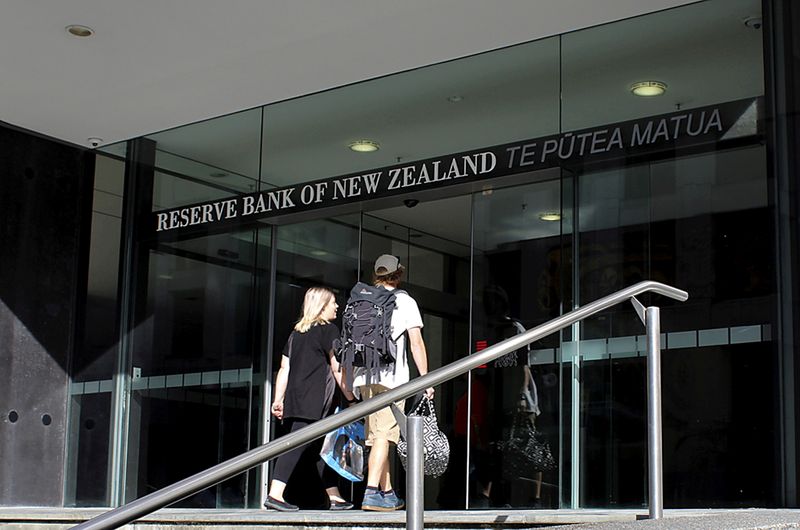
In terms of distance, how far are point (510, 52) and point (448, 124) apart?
0.81 m

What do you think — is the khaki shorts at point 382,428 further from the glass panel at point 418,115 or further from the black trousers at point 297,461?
the glass panel at point 418,115

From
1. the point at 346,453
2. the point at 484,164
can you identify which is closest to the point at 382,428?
the point at 346,453

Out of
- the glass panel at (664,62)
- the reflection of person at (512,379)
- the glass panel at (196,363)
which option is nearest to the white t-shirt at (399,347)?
the reflection of person at (512,379)

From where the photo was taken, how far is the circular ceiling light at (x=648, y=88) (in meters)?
8.07

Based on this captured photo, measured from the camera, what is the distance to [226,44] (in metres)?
8.83

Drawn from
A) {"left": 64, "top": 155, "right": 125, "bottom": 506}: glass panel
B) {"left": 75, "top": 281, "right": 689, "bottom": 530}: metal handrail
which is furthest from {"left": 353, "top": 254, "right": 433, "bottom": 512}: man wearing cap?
{"left": 64, "top": 155, "right": 125, "bottom": 506}: glass panel

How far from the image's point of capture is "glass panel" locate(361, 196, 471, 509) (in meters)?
8.50

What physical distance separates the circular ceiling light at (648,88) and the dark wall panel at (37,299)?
632 cm

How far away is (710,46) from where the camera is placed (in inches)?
310

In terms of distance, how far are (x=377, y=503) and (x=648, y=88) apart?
362 centimetres

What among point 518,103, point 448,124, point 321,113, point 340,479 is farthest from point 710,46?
point 340,479

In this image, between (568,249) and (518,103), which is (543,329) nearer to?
(568,249)

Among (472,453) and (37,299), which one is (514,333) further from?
(37,299)

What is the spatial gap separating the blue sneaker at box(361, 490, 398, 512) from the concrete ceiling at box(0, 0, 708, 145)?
351 centimetres
